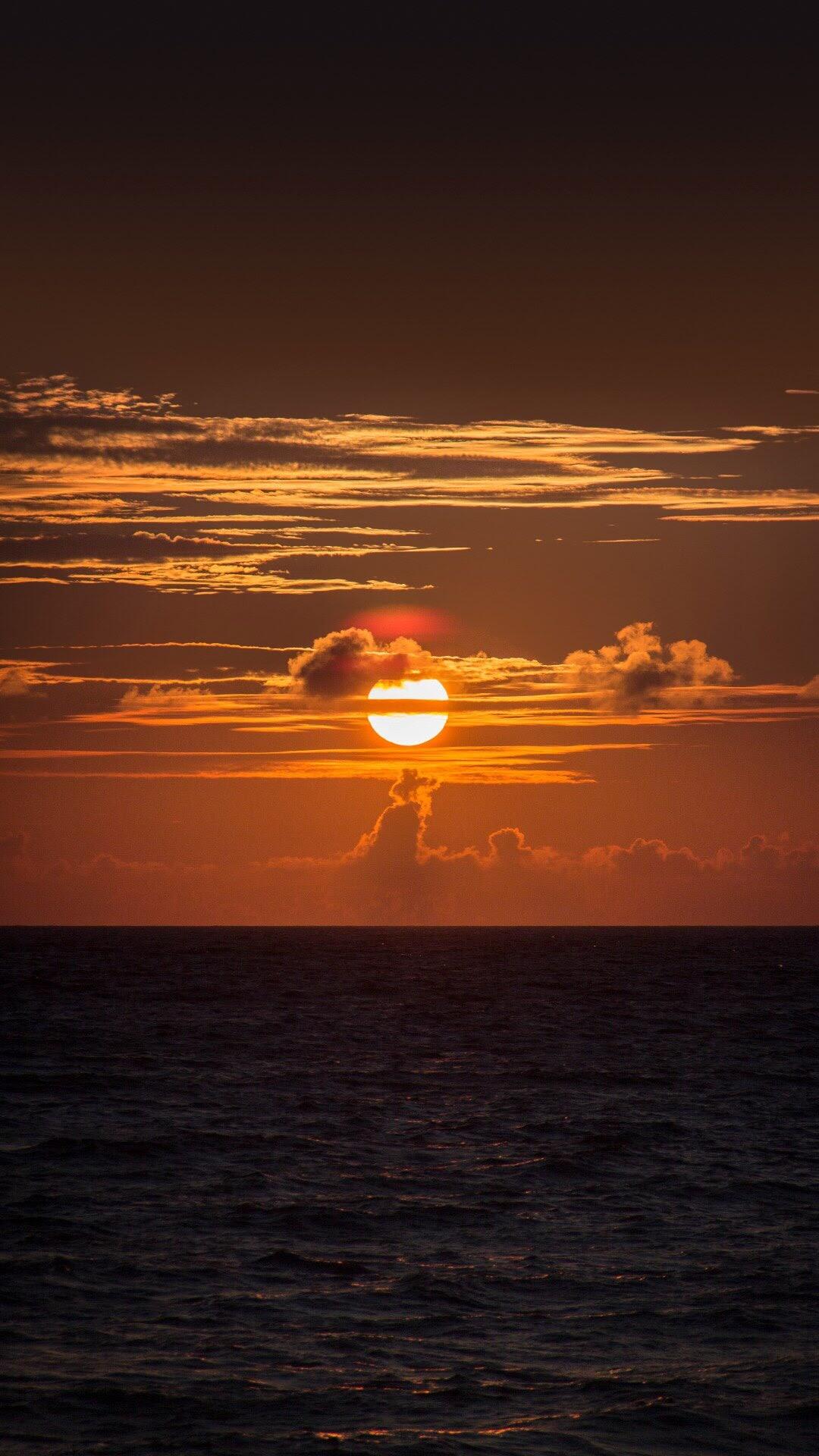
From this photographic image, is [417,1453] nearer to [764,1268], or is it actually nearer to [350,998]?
[764,1268]

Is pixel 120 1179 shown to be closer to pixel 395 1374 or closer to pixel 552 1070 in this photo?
pixel 395 1374

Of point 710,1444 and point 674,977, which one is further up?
point 674,977

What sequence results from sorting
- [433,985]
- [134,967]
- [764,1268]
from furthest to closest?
[134,967]
[433,985]
[764,1268]

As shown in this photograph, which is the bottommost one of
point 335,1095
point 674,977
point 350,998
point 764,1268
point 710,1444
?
point 710,1444

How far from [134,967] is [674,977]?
139ft

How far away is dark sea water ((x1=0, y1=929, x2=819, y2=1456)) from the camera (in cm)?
1802

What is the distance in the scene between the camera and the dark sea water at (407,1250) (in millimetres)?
18016

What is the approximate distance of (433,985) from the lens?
350 ft

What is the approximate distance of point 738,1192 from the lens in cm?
3003

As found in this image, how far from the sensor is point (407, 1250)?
83.3ft

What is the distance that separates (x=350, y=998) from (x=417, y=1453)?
243 ft

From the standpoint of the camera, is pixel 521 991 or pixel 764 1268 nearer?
pixel 764 1268

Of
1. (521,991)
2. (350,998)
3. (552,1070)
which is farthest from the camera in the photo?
(521,991)

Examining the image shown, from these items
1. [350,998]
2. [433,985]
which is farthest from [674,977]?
[350,998]
